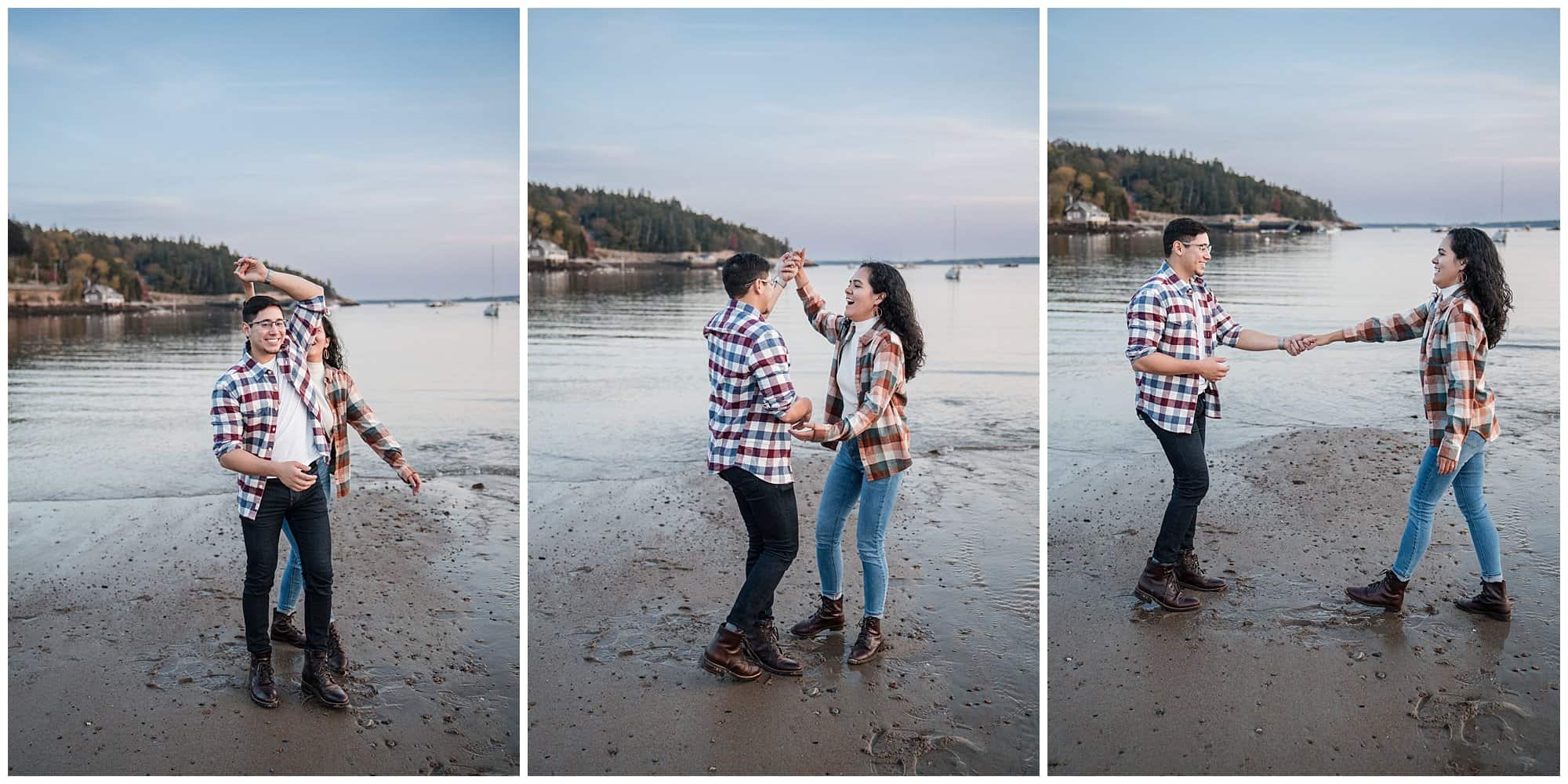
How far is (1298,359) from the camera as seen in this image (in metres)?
8.98

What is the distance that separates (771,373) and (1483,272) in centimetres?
229

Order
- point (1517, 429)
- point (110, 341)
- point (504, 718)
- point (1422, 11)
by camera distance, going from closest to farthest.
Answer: point (504, 718), point (1422, 11), point (1517, 429), point (110, 341)

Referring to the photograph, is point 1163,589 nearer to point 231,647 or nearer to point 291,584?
point 291,584

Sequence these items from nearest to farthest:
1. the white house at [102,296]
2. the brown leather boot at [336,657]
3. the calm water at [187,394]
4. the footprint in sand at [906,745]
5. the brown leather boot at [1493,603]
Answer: the footprint in sand at [906,745] → the brown leather boot at [336,657] → the brown leather boot at [1493,603] → the calm water at [187,394] → the white house at [102,296]

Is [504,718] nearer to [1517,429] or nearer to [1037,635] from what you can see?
[1037,635]

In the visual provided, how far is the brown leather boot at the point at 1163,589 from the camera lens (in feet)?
12.6

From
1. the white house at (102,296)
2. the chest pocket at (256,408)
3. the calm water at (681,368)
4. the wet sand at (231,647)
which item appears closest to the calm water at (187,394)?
the calm water at (681,368)

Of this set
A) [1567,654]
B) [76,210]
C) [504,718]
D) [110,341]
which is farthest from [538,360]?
[1567,654]

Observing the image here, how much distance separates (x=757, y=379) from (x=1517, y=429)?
5.12 m

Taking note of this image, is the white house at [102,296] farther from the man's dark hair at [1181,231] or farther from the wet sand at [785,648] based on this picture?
the man's dark hair at [1181,231]

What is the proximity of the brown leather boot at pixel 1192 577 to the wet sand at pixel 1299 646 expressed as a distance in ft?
0.16

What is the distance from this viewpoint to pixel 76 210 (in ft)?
28.3

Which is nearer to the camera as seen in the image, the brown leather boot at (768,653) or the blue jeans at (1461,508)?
the brown leather boot at (768,653)

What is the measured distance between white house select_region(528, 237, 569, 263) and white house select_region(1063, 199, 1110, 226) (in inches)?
112
